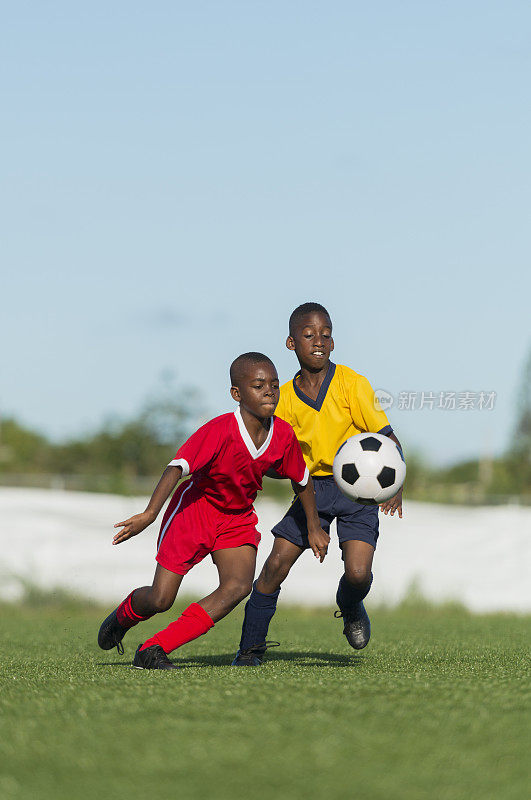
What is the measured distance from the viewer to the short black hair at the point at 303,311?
6176mm

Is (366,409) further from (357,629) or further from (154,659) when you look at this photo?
(154,659)

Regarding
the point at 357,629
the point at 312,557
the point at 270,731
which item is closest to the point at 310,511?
the point at 357,629

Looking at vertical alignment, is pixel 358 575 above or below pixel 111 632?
above

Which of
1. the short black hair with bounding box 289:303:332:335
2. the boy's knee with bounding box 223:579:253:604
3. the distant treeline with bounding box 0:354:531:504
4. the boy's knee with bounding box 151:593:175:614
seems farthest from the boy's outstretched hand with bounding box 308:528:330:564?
the distant treeline with bounding box 0:354:531:504

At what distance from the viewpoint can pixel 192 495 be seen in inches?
230

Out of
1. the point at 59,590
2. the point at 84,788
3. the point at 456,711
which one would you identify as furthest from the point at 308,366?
the point at 59,590

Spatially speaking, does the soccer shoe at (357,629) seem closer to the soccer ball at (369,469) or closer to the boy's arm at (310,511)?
the boy's arm at (310,511)

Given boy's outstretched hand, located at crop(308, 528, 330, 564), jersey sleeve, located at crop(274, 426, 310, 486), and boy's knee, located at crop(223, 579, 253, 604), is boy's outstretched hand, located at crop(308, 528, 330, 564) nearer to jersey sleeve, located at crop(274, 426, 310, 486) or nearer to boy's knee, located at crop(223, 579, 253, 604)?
jersey sleeve, located at crop(274, 426, 310, 486)

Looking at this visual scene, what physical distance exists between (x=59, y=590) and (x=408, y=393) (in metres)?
8.55

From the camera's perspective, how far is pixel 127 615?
5902 millimetres

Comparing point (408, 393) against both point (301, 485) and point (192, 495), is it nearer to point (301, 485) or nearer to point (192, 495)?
point (301, 485)

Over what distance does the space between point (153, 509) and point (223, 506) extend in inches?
24.0

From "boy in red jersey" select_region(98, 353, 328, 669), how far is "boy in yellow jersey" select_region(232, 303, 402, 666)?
1.10 ft

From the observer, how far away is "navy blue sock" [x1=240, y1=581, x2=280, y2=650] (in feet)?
20.4
